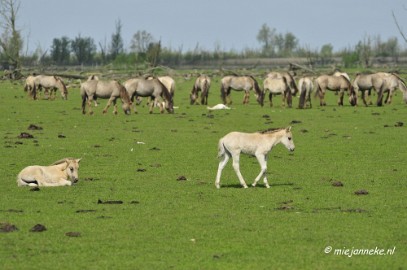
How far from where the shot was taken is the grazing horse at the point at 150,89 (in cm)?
4284

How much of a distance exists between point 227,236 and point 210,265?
1.86 meters

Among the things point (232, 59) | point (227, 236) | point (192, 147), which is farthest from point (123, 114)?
point (232, 59)

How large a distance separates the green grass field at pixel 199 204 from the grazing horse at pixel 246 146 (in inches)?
18.0

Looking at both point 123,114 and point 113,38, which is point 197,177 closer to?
point 123,114

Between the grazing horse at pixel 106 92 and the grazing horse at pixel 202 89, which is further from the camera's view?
the grazing horse at pixel 202 89

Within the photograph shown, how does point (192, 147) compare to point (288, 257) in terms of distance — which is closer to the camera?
point (288, 257)

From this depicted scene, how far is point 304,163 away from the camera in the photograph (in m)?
24.0

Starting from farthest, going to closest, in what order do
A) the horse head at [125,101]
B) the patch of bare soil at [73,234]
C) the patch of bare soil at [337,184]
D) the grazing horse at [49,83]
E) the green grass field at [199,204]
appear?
the grazing horse at [49,83]
the horse head at [125,101]
the patch of bare soil at [337,184]
the patch of bare soil at [73,234]
the green grass field at [199,204]

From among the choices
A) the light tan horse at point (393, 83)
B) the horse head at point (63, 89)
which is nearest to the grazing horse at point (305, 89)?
the light tan horse at point (393, 83)

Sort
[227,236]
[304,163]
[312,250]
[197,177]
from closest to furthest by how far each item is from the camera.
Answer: [312,250]
[227,236]
[197,177]
[304,163]

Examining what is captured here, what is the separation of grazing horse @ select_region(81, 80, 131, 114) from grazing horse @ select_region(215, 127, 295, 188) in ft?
73.9

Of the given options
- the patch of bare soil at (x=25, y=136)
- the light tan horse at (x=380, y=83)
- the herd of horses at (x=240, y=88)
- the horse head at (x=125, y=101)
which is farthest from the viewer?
the light tan horse at (x=380, y=83)

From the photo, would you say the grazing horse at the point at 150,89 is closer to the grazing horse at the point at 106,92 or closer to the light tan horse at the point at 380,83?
the grazing horse at the point at 106,92
